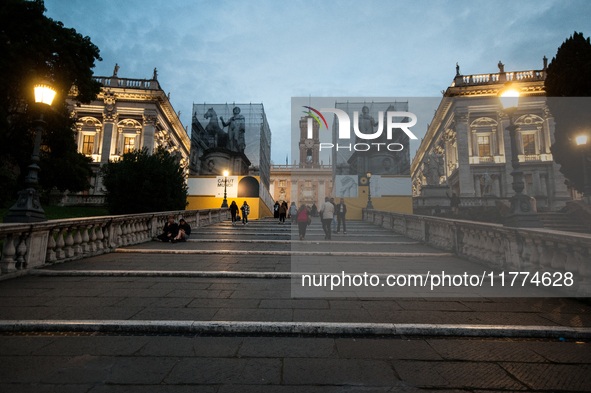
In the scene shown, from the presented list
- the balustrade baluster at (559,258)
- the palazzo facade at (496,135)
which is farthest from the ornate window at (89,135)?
the balustrade baluster at (559,258)

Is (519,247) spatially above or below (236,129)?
below

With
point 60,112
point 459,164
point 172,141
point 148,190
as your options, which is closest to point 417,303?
point 148,190

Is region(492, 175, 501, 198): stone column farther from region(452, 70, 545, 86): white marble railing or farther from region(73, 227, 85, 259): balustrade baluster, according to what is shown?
region(73, 227, 85, 259): balustrade baluster

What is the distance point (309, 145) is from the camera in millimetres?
89938

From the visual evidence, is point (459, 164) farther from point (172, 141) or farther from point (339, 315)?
point (172, 141)

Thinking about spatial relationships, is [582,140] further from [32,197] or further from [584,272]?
[32,197]

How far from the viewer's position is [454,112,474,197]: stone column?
3130cm

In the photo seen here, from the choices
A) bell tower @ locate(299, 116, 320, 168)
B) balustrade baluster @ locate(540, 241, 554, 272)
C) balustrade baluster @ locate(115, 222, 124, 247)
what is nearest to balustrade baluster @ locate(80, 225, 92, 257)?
balustrade baluster @ locate(115, 222, 124, 247)

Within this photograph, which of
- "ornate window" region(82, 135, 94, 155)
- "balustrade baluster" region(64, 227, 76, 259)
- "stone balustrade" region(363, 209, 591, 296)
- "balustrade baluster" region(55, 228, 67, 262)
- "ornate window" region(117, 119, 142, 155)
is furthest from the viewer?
"ornate window" region(82, 135, 94, 155)

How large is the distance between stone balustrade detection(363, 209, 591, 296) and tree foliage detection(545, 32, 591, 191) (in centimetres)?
1625

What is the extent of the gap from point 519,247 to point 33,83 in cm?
1875

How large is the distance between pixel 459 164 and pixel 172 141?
3658 centimetres

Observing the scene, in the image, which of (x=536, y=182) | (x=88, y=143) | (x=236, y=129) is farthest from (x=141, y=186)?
(x=536, y=182)

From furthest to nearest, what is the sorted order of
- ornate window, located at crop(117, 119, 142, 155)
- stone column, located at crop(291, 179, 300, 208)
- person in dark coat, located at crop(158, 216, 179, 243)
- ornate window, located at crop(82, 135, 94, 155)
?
stone column, located at crop(291, 179, 300, 208)
ornate window, located at crop(82, 135, 94, 155)
ornate window, located at crop(117, 119, 142, 155)
person in dark coat, located at crop(158, 216, 179, 243)
